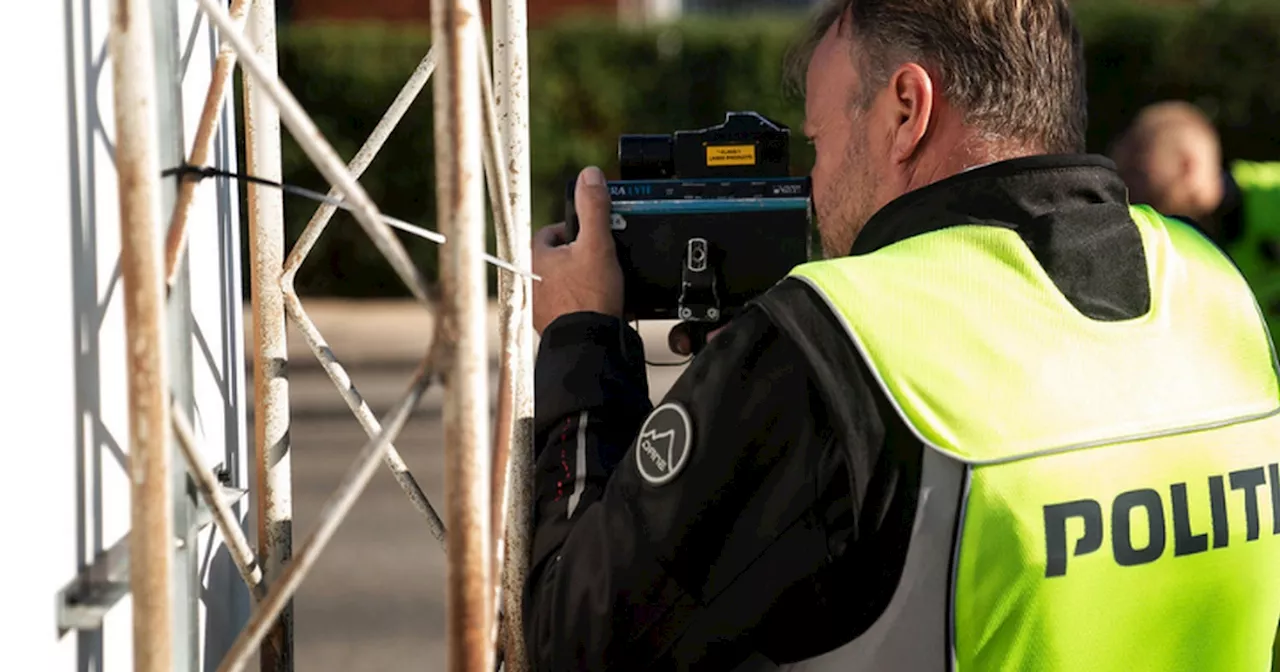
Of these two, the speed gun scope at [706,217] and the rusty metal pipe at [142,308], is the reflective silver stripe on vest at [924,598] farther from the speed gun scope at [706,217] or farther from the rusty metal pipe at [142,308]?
the rusty metal pipe at [142,308]

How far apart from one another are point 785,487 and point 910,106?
1.61ft

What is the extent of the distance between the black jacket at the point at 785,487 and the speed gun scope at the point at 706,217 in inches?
8.7

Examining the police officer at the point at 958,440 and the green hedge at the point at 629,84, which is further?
the green hedge at the point at 629,84

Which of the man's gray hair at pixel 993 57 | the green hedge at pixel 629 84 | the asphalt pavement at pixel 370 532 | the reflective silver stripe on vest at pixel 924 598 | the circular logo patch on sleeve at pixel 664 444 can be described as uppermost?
the green hedge at pixel 629 84

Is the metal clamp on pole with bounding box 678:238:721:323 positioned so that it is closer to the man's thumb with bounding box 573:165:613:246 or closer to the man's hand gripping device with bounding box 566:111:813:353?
the man's hand gripping device with bounding box 566:111:813:353

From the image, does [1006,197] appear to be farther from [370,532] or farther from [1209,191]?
[370,532]

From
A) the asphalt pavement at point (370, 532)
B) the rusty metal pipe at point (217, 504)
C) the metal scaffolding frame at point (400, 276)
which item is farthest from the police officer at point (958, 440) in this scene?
the asphalt pavement at point (370, 532)

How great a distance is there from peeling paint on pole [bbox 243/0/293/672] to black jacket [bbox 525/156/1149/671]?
1.28 feet

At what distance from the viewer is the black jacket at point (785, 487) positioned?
1497 millimetres

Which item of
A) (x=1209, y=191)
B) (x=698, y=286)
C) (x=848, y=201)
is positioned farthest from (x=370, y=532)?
(x=848, y=201)

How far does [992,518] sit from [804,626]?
0.72 ft

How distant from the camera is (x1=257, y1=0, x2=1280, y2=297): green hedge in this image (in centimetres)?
1210

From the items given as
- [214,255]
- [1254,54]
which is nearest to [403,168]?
[1254,54]

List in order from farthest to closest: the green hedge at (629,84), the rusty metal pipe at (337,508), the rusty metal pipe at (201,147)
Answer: the green hedge at (629,84), the rusty metal pipe at (201,147), the rusty metal pipe at (337,508)
